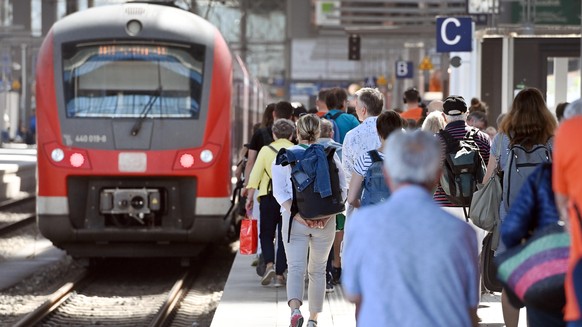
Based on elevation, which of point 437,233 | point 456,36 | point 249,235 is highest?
point 456,36

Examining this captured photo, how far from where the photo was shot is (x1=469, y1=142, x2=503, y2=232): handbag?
867 centimetres

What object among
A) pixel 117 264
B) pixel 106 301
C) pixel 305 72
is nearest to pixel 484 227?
pixel 106 301

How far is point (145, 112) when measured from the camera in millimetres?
14656

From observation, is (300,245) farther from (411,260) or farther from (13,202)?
(13,202)

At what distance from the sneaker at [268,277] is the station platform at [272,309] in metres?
0.06

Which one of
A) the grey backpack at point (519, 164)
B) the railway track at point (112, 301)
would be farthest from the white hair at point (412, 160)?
the railway track at point (112, 301)

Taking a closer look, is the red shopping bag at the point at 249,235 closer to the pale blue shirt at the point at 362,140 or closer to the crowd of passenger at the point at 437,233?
the pale blue shirt at the point at 362,140

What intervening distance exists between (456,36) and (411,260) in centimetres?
1387

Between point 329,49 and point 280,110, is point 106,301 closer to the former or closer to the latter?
point 280,110

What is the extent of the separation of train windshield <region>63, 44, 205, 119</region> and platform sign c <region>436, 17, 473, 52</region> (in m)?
4.60

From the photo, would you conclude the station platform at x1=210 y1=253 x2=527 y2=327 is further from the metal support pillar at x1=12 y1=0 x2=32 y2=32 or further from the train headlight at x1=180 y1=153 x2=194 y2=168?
the metal support pillar at x1=12 y1=0 x2=32 y2=32

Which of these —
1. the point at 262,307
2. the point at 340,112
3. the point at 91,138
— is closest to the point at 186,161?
the point at 91,138

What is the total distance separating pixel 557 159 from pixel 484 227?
354 cm

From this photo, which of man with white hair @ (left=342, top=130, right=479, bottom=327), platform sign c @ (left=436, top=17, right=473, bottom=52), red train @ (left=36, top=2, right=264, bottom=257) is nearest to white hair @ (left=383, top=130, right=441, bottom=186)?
man with white hair @ (left=342, top=130, right=479, bottom=327)
